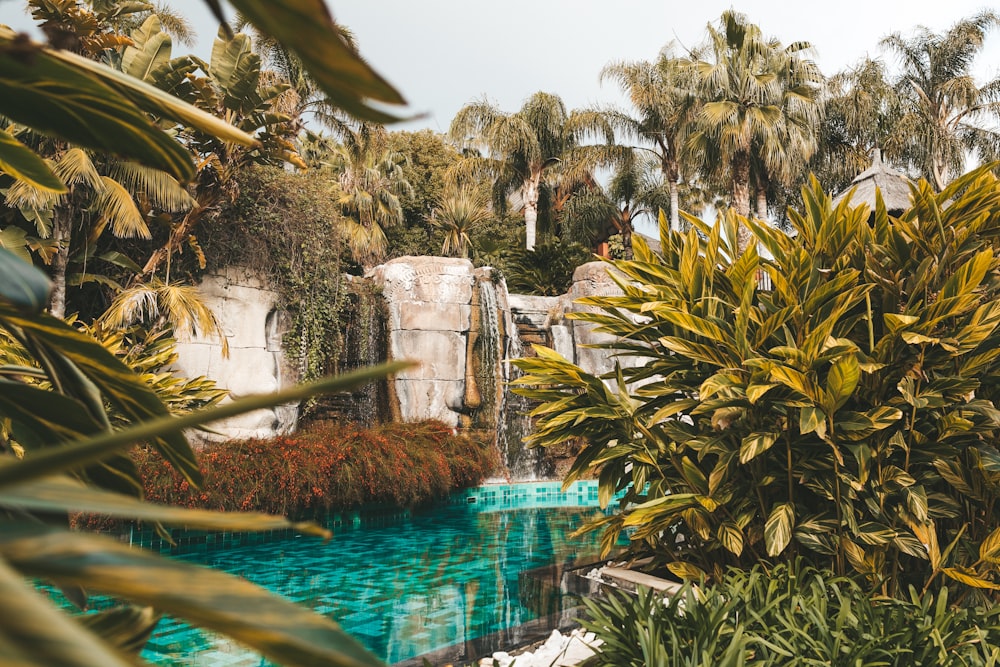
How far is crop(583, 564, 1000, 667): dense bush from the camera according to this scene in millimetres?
2076

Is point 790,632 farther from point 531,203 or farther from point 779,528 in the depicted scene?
point 531,203

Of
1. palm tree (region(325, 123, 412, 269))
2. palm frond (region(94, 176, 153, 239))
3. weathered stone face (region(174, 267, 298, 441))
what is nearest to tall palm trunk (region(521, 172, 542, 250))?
palm tree (region(325, 123, 412, 269))

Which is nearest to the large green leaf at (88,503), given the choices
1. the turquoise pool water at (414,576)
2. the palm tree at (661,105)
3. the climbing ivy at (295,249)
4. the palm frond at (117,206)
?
the turquoise pool water at (414,576)

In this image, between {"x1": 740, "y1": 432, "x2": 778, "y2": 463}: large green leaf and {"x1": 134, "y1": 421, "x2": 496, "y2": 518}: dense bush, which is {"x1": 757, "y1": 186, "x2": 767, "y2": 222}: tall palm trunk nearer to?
{"x1": 134, "y1": 421, "x2": 496, "y2": 518}: dense bush

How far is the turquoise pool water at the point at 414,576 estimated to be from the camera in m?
4.21

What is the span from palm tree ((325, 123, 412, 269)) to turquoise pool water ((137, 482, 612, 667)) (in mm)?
13357

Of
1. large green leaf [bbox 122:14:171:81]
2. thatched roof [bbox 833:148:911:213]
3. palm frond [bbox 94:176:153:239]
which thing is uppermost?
large green leaf [bbox 122:14:171:81]

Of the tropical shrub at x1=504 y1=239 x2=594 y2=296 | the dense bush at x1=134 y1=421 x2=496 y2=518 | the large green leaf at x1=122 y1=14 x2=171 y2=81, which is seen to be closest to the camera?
the dense bush at x1=134 y1=421 x2=496 y2=518

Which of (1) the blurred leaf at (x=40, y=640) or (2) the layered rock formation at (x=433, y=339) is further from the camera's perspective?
(2) the layered rock formation at (x=433, y=339)

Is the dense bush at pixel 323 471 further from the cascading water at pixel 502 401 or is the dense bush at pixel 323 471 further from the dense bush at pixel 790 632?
the dense bush at pixel 790 632

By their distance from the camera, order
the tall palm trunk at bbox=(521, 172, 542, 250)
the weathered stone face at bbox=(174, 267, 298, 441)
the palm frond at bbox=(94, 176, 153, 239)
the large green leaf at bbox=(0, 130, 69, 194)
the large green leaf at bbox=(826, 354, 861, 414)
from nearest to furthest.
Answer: the large green leaf at bbox=(0, 130, 69, 194) < the large green leaf at bbox=(826, 354, 861, 414) < the palm frond at bbox=(94, 176, 153, 239) < the weathered stone face at bbox=(174, 267, 298, 441) < the tall palm trunk at bbox=(521, 172, 542, 250)

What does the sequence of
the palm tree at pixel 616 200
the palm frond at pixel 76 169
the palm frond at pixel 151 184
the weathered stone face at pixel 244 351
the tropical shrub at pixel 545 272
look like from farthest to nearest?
the palm tree at pixel 616 200, the tropical shrub at pixel 545 272, the weathered stone face at pixel 244 351, the palm frond at pixel 151 184, the palm frond at pixel 76 169

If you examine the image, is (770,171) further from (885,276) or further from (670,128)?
(885,276)

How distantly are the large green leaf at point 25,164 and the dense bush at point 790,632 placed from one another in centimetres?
189
